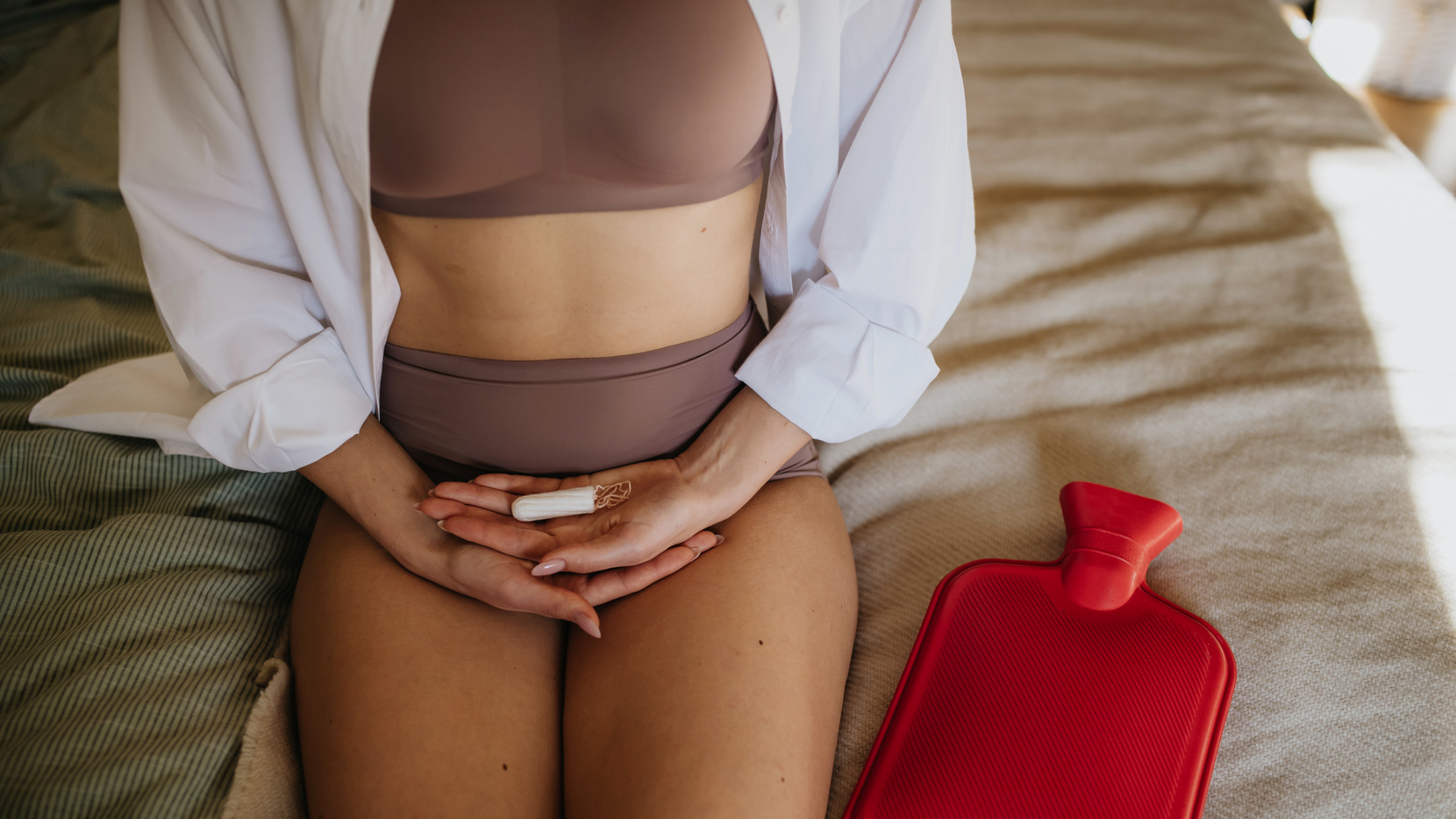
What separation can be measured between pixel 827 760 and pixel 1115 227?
2.93 feet

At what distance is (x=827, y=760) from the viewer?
68 cm

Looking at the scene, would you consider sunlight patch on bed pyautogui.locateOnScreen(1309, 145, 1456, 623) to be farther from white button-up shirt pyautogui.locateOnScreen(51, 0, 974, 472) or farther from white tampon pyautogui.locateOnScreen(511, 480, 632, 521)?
white tampon pyautogui.locateOnScreen(511, 480, 632, 521)

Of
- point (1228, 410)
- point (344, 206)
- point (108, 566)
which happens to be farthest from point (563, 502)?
point (1228, 410)

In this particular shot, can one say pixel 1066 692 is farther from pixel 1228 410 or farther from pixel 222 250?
pixel 222 250

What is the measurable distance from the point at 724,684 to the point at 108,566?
598 mm

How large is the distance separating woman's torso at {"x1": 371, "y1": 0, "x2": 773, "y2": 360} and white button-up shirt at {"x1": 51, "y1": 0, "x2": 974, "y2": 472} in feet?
0.09

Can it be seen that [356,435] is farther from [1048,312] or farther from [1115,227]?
[1115,227]

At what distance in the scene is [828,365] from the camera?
30.3 inches

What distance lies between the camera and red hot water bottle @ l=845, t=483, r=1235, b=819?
64 centimetres

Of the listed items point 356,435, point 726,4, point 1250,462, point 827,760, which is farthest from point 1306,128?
point 356,435

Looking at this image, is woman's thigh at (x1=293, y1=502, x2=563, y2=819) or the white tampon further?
the white tampon

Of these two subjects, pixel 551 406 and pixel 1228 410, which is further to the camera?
pixel 1228 410

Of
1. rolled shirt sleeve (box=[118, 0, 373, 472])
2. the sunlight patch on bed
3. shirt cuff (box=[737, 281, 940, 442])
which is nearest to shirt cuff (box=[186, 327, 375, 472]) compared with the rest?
rolled shirt sleeve (box=[118, 0, 373, 472])

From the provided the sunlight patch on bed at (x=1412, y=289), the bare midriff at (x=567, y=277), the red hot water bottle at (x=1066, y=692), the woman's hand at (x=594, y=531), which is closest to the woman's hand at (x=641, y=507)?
the woman's hand at (x=594, y=531)
